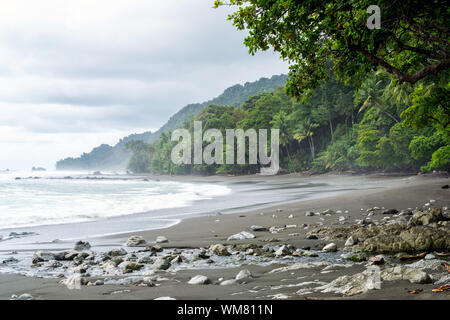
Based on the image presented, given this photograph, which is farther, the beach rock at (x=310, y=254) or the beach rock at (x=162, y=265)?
the beach rock at (x=310, y=254)

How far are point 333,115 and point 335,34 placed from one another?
49.9 metres

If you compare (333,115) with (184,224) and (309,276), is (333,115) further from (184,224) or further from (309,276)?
(309,276)

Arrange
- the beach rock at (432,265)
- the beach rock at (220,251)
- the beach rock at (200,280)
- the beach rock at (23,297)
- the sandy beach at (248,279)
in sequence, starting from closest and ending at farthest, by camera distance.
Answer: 1. the sandy beach at (248,279)
2. the beach rock at (432,265)
3. the beach rock at (23,297)
4. the beach rock at (200,280)
5. the beach rock at (220,251)

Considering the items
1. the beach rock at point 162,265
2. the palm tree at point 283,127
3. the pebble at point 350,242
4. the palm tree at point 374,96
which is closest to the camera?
the beach rock at point 162,265

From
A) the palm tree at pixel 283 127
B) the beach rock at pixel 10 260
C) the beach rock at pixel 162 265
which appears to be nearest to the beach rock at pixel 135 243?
the beach rock at pixel 10 260

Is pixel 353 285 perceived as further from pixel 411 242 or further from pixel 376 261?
pixel 411 242

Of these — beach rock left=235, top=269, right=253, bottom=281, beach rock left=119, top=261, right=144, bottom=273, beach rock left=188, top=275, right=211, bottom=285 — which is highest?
beach rock left=235, top=269, right=253, bottom=281

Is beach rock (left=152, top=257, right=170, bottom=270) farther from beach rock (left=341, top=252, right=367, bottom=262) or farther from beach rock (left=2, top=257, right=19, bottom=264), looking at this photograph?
beach rock (left=2, top=257, right=19, bottom=264)

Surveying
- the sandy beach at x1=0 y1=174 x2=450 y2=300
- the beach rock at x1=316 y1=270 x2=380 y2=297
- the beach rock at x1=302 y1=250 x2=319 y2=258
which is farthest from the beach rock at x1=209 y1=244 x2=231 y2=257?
the beach rock at x1=316 y1=270 x2=380 y2=297

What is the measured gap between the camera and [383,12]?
597 cm

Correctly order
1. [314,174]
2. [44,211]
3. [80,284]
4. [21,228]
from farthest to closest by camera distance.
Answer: [314,174] → [44,211] → [21,228] → [80,284]

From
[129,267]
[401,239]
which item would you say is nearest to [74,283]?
[129,267]

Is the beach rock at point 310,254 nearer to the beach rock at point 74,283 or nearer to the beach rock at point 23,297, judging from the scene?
the beach rock at point 74,283

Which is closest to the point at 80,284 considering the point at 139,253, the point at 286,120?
the point at 139,253
